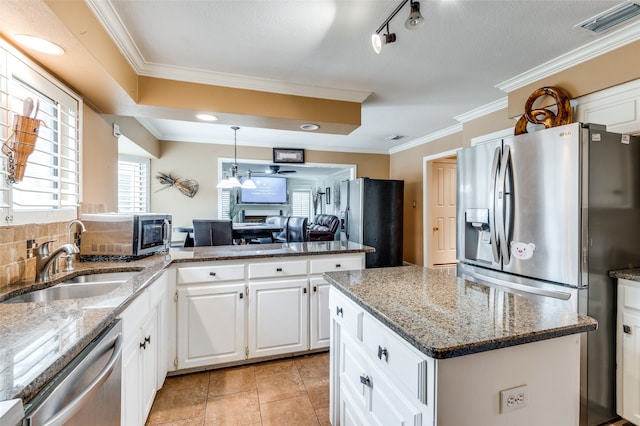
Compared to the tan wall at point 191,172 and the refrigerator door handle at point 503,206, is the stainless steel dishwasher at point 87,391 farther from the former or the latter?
the tan wall at point 191,172

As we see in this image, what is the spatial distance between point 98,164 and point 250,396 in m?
2.18

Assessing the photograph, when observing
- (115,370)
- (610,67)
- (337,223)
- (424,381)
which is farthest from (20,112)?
(337,223)

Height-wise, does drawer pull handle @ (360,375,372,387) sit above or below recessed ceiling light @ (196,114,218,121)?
below

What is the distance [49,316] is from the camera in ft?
3.55

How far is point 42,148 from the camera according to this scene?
174 centimetres

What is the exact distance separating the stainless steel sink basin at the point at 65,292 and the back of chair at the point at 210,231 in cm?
178

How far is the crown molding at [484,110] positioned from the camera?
3178mm

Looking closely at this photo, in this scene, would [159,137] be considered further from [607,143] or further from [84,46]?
[607,143]

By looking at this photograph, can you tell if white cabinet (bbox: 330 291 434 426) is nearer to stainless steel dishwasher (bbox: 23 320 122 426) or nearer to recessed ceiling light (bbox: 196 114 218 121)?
stainless steel dishwasher (bbox: 23 320 122 426)

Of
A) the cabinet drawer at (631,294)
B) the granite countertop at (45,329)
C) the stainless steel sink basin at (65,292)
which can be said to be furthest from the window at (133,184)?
the cabinet drawer at (631,294)

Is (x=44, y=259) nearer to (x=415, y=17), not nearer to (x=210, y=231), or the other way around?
(x=210, y=231)

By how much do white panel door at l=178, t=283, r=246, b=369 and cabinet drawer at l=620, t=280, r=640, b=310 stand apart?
2.52 metres

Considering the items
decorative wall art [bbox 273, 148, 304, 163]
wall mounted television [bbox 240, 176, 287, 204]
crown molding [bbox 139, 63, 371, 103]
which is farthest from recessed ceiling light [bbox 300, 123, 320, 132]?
wall mounted television [bbox 240, 176, 287, 204]

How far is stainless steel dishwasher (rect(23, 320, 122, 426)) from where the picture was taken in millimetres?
759
